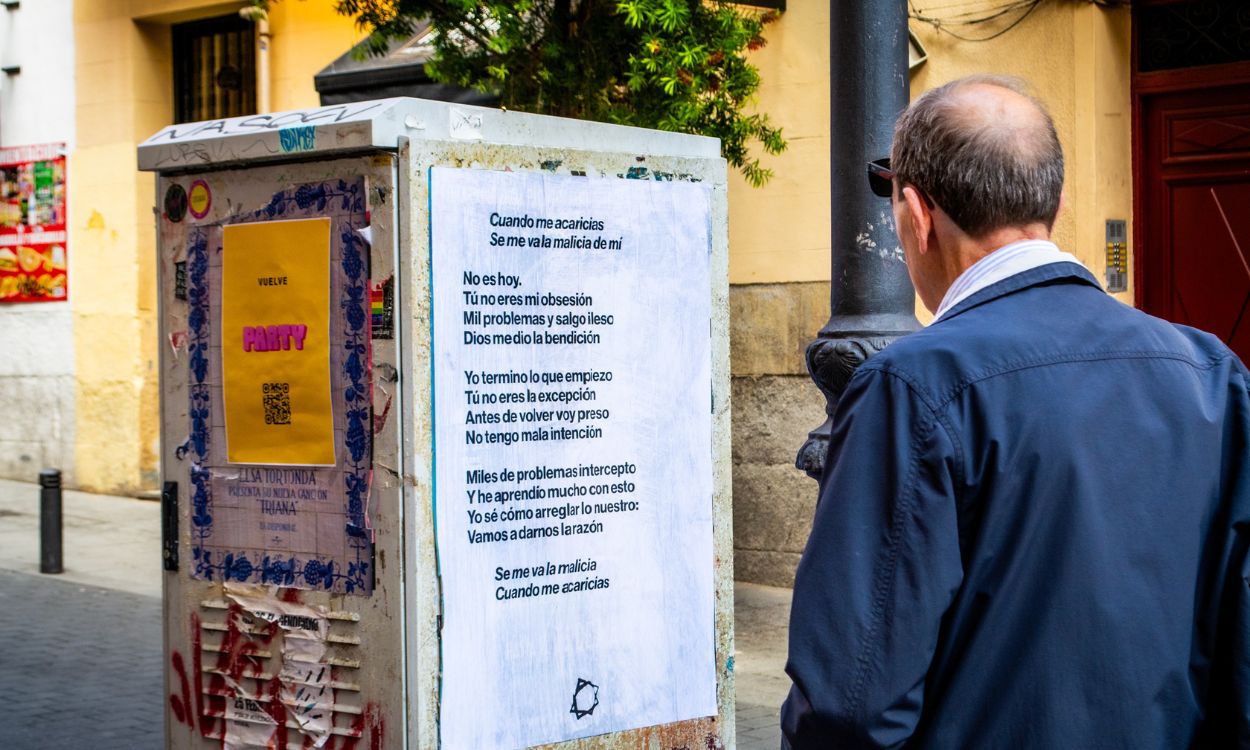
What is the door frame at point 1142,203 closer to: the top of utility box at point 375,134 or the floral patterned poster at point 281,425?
the top of utility box at point 375,134

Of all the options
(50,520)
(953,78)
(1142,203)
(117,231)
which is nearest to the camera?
(953,78)

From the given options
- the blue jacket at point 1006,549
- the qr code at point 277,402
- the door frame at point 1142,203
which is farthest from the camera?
the door frame at point 1142,203

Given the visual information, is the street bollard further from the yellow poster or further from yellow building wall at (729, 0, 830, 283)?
the yellow poster

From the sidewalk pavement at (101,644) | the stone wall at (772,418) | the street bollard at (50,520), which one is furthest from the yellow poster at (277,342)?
the street bollard at (50,520)

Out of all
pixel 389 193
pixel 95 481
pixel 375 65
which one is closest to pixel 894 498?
pixel 389 193

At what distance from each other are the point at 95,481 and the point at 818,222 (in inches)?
317

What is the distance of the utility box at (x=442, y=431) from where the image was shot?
3.24 m

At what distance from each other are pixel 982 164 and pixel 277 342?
2.01 meters

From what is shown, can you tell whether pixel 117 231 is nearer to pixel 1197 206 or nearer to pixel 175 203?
pixel 1197 206

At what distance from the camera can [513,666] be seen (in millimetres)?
3387

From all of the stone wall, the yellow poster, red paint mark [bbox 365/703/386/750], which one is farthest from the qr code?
the stone wall

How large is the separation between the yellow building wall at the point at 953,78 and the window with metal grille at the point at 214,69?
19.6ft

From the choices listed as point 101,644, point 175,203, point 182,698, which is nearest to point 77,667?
Answer: point 101,644

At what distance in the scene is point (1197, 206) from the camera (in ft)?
26.1
